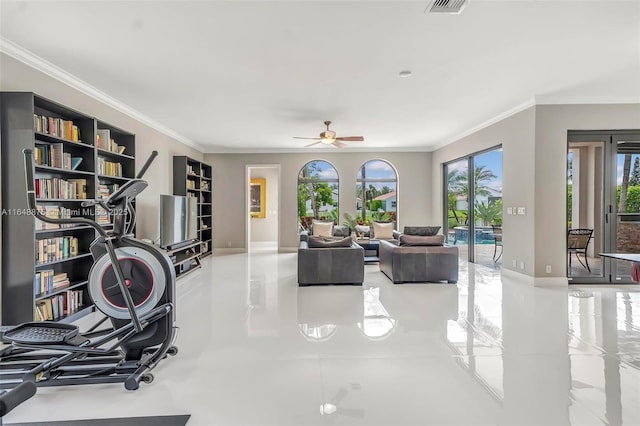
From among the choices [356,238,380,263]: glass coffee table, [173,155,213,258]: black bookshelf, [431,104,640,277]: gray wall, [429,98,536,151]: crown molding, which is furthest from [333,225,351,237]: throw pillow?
[431,104,640,277]: gray wall

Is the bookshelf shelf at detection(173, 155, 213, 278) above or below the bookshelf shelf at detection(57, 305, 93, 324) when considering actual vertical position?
above

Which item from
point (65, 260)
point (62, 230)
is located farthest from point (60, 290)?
point (62, 230)

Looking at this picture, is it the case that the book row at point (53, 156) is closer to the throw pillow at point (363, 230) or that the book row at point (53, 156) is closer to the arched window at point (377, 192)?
the throw pillow at point (363, 230)

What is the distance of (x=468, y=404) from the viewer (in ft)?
6.81

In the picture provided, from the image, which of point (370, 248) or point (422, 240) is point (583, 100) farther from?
point (370, 248)

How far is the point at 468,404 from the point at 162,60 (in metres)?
4.10

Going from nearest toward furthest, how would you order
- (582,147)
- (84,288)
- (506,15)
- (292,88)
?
1. (506,15)
2. (84,288)
3. (292,88)
4. (582,147)

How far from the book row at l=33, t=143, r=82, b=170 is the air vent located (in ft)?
12.4

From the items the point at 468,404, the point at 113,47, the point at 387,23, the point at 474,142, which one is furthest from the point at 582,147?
the point at 113,47

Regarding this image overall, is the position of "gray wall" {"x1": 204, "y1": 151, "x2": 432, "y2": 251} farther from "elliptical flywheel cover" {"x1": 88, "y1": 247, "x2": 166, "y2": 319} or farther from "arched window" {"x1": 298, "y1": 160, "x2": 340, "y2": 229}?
"elliptical flywheel cover" {"x1": 88, "y1": 247, "x2": 166, "y2": 319}

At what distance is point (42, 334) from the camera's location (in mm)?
2320

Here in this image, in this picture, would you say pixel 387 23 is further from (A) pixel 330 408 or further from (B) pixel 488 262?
(B) pixel 488 262

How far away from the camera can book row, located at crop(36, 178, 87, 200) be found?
3257mm

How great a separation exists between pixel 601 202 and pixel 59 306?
7425 mm
